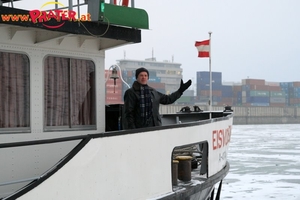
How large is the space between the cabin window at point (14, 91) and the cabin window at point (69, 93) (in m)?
0.25

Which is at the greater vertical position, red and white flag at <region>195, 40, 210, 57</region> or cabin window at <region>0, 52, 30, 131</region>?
red and white flag at <region>195, 40, 210, 57</region>

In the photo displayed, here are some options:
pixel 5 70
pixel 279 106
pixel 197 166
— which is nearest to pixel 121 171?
pixel 5 70

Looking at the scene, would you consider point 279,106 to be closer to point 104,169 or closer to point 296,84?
point 296,84

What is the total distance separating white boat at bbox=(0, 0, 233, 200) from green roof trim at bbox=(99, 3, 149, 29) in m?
0.04

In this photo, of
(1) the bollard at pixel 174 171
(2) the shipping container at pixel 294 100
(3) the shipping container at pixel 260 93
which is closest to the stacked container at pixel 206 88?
(3) the shipping container at pixel 260 93

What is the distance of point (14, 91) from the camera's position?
5094mm

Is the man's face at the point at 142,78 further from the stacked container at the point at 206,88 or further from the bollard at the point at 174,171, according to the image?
the stacked container at the point at 206,88

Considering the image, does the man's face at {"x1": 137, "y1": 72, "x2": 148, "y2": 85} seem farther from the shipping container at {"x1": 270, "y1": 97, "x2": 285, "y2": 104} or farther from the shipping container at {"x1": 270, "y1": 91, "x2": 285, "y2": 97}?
the shipping container at {"x1": 270, "y1": 91, "x2": 285, "y2": 97}

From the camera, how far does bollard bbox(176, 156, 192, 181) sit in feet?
18.6

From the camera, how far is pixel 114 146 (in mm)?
4023

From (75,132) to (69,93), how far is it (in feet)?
1.61

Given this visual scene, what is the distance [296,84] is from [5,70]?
143 metres

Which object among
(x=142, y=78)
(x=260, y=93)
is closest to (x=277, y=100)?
(x=260, y=93)

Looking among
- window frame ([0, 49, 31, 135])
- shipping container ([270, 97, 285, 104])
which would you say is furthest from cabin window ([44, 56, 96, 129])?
shipping container ([270, 97, 285, 104])
